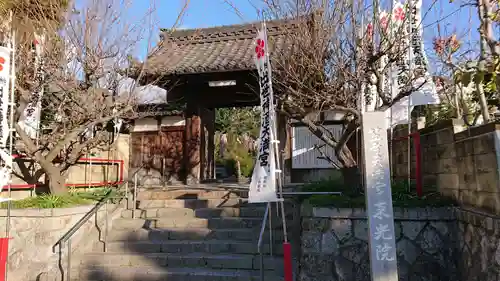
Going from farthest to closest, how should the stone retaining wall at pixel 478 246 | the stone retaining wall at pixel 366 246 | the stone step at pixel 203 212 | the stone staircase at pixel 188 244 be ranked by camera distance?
the stone step at pixel 203 212 → the stone staircase at pixel 188 244 → the stone retaining wall at pixel 366 246 → the stone retaining wall at pixel 478 246

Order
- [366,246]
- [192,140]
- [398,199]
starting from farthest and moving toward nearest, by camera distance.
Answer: [192,140]
[398,199]
[366,246]

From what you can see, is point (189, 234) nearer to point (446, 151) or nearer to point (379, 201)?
point (379, 201)

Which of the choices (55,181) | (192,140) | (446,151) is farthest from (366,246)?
(192,140)

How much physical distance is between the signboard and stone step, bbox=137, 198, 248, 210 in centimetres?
406

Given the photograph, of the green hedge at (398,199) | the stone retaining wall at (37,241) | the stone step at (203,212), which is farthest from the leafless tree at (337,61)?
the stone retaining wall at (37,241)

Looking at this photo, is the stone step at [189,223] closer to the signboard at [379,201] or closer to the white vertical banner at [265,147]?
the white vertical banner at [265,147]

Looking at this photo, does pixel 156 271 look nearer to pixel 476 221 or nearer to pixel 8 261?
pixel 8 261

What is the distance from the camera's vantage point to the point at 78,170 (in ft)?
32.7

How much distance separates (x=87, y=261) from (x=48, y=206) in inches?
50.9

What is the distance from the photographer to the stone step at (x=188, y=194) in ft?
27.9

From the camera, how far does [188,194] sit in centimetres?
887

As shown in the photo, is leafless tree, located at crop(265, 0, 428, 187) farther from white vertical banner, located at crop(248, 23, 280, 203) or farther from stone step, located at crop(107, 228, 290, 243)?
stone step, located at crop(107, 228, 290, 243)

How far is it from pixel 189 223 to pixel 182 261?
3.71 ft

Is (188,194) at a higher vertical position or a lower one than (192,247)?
higher
